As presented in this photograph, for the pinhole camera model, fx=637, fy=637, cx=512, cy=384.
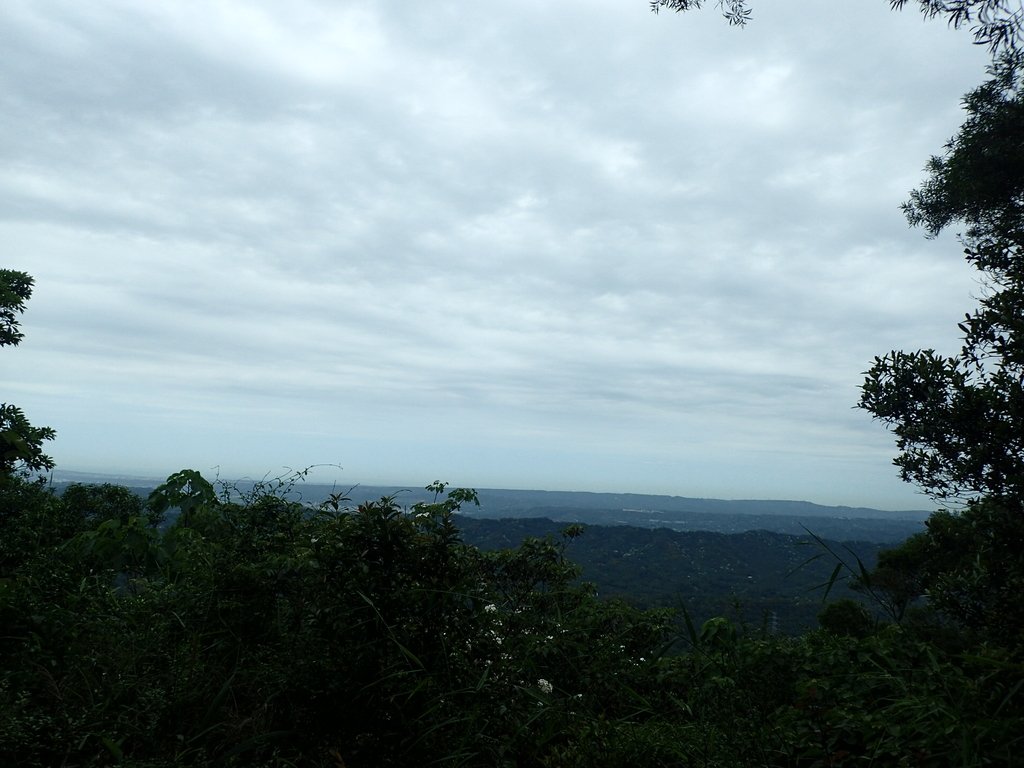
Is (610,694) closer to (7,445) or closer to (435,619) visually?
(435,619)

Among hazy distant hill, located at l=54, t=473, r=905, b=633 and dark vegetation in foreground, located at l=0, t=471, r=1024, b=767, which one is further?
hazy distant hill, located at l=54, t=473, r=905, b=633

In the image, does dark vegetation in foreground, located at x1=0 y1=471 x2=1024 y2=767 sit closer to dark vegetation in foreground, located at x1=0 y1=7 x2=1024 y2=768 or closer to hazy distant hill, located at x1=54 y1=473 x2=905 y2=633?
dark vegetation in foreground, located at x1=0 y1=7 x2=1024 y2=768

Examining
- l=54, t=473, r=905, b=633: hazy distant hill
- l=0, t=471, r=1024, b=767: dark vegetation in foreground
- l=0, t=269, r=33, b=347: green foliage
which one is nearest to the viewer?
l=0, t=471, r=1024, b=767: dark vegetation in foreground

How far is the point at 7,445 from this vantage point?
8992 millimetres

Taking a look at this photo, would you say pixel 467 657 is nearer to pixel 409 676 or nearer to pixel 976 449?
pixel 409 676

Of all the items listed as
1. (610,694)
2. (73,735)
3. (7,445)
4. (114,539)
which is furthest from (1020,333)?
(7,445)

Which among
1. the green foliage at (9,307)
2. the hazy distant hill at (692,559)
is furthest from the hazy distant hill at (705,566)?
the green foliage at (9,307)

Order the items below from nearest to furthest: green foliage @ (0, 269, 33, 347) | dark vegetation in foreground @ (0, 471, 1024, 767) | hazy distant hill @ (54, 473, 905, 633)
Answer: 1. dark vegetation in foreground @ (0, 471, 1024, 767)
2. hazy distant hill @ (54, 473, 905, 633)
3. green foliage @ (0, 269, 33, 347)

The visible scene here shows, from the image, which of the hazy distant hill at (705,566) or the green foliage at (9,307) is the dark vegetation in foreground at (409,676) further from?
the green foliage at (9,307)

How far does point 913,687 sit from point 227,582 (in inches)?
150

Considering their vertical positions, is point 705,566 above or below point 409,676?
below

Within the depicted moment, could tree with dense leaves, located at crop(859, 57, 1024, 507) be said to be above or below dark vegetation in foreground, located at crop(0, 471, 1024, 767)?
above

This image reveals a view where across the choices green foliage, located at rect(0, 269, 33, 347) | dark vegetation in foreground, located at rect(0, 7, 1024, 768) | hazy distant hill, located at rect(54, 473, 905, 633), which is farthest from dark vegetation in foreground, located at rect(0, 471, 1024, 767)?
green foliage, located at rect(0, 269, 33, 347)

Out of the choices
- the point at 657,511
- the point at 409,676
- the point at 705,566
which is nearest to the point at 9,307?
the point at 409,676
